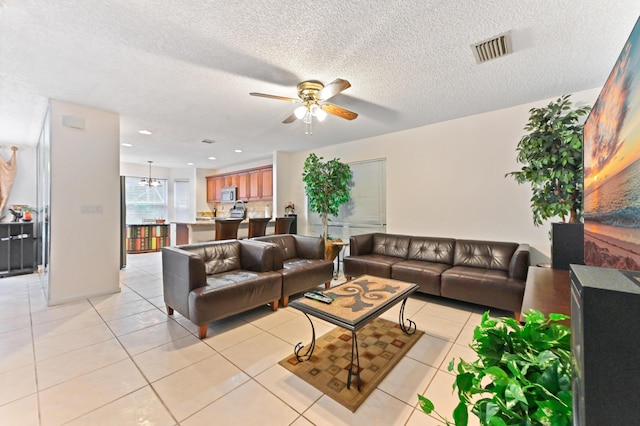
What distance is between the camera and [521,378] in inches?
25.1

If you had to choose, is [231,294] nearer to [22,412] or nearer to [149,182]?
[22,412]

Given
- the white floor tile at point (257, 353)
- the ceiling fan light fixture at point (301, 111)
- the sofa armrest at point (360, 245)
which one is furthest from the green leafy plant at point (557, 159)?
the white floor tile at point (257, 353)

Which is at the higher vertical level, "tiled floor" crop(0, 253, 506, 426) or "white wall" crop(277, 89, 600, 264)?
"white wall" crop(277, 89, 600, 264)

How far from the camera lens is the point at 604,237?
1346mm

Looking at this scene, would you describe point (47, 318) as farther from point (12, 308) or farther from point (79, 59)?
point (79, 59)

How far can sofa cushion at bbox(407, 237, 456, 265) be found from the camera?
3.87m

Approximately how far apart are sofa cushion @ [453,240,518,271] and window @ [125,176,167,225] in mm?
8581

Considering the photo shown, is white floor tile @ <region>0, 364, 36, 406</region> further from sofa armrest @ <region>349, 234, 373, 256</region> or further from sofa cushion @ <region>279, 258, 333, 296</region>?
sofa armrest @ <region>349, 234, 373, 256</region>

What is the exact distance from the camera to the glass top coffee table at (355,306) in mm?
1851

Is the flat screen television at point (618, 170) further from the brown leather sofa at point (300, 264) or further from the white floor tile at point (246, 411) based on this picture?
the brown leather sofa at point (300, 264)

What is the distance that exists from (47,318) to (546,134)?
5.92 meters

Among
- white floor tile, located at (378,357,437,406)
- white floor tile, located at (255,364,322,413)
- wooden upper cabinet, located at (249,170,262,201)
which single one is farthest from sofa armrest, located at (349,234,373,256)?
wooden upper cabinet, located at (249,170,262,201)

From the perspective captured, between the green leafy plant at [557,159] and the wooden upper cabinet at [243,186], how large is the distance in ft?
20.4

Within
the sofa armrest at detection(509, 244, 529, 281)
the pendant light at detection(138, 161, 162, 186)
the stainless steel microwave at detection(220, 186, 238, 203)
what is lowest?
the sofa armrest at detection(509, 244, 529, 281)
